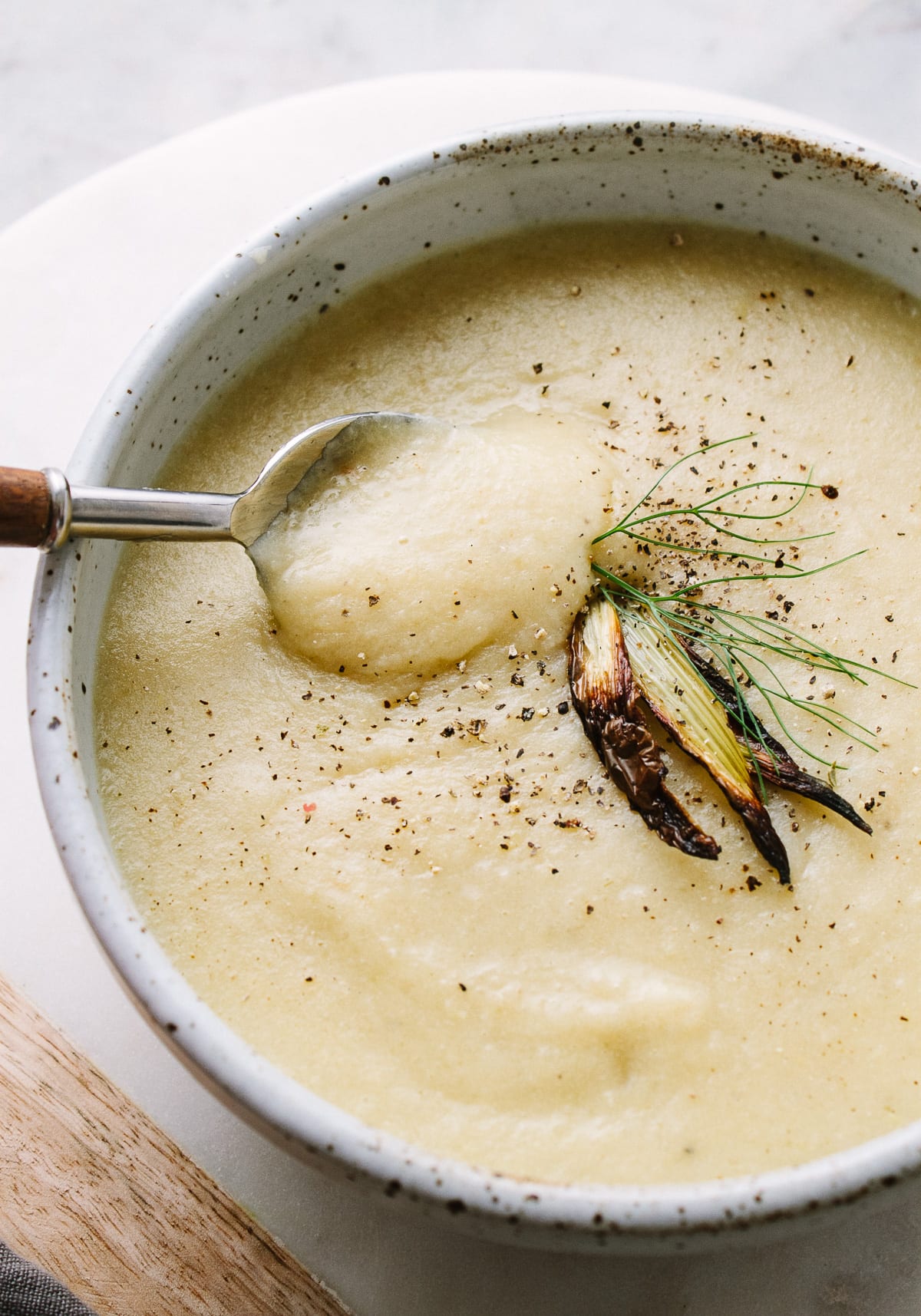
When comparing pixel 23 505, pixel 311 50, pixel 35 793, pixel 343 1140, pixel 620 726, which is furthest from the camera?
pixel 311 50

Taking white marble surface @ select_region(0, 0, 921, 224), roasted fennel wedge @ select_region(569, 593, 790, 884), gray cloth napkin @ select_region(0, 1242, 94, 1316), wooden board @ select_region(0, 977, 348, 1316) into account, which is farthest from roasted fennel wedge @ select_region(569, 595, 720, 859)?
white marble surface @ select_region(0, 0, 921, 224)

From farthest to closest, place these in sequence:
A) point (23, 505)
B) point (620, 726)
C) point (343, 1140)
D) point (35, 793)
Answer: point (35, 793) → point (620, 726) → point (23, 505) → point (343, 1140)

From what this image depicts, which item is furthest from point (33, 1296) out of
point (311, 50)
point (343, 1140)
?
point (311, 50)

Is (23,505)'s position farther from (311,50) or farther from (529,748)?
(311,50)

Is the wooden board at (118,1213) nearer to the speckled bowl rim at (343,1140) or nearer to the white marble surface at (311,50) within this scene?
the speckled bowl rim at (343,1140)

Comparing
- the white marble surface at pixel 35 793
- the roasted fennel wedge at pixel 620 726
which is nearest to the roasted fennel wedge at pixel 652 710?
the roasted fennel wedge at pixel 620 726

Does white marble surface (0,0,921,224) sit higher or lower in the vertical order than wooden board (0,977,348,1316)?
higher

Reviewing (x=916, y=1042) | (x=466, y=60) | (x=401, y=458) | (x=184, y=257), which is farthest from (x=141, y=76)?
(x=916, y=1042)

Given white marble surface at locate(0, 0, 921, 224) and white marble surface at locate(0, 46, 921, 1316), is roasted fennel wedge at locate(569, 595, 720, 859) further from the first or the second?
white marble surface at locate(0, 0, 921, 224)
